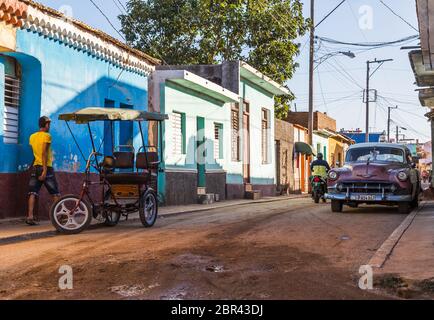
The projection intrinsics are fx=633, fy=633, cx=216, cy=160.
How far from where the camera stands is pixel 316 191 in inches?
799

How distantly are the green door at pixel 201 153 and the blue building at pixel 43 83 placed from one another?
640cm

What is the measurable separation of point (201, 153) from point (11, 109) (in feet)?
34.9

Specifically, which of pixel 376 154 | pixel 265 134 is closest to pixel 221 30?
pixel 265 134

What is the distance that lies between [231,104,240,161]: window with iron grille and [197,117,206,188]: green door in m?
3.59

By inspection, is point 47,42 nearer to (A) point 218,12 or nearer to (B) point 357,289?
(B) point 357,289

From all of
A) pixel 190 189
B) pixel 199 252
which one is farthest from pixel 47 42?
pixel 190 189

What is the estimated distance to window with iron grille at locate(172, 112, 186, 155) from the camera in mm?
20234

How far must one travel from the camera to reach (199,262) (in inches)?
277

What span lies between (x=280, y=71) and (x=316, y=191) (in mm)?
13348

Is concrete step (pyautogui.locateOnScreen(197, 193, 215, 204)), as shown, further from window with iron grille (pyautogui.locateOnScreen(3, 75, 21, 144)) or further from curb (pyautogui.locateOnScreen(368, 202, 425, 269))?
curb (pyautogui.locateOnScreen(368, 202, 425, 269))

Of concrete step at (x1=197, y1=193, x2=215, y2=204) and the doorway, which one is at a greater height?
the doorway

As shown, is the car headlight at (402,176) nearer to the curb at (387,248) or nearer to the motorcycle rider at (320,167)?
the curb at (387,248)

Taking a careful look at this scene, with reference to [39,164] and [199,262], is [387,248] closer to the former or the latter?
[199,262]

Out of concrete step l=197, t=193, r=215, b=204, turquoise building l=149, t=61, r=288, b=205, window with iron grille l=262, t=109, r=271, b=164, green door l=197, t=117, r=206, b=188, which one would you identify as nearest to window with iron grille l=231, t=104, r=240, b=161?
turquoise building l=149, t=61, r=288, b=205
